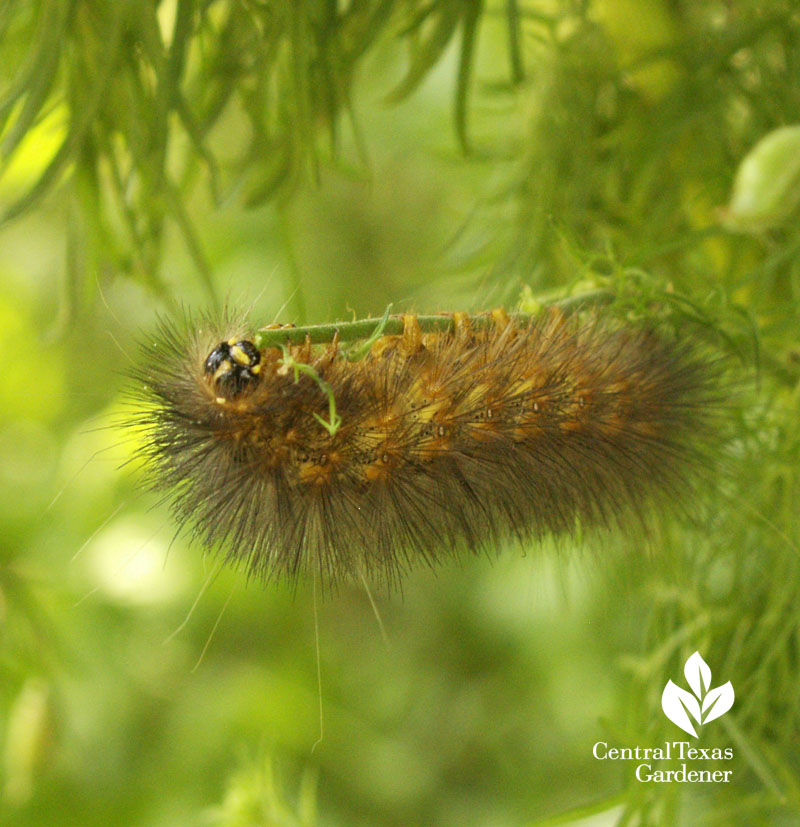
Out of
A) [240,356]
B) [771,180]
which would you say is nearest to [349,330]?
[240,356]

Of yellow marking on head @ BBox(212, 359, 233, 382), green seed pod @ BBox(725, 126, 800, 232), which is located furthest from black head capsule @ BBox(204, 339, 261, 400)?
green seed pod @ BBox(725, 126, 800, 232)

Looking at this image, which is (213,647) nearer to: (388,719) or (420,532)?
(388,719)

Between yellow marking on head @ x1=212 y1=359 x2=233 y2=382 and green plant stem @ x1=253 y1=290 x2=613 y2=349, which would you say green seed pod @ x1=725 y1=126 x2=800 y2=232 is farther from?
yellow marking on head @ x1=212 y1=359 x2=233 y2=382

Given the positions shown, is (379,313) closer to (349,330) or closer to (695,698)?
(349,330)

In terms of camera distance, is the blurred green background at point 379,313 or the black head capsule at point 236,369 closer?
the black head capsule at point 236,369

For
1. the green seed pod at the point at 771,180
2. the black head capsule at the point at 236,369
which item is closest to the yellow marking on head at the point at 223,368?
the black head capsule at the point at 236,369

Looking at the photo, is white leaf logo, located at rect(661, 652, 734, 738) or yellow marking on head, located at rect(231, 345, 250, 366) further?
white leaf logo, located at rect(661, 652, 734, 738)

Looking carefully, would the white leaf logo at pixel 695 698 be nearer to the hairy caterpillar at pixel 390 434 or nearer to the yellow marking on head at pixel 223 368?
the hairy caterpillar at pixel 390 434
